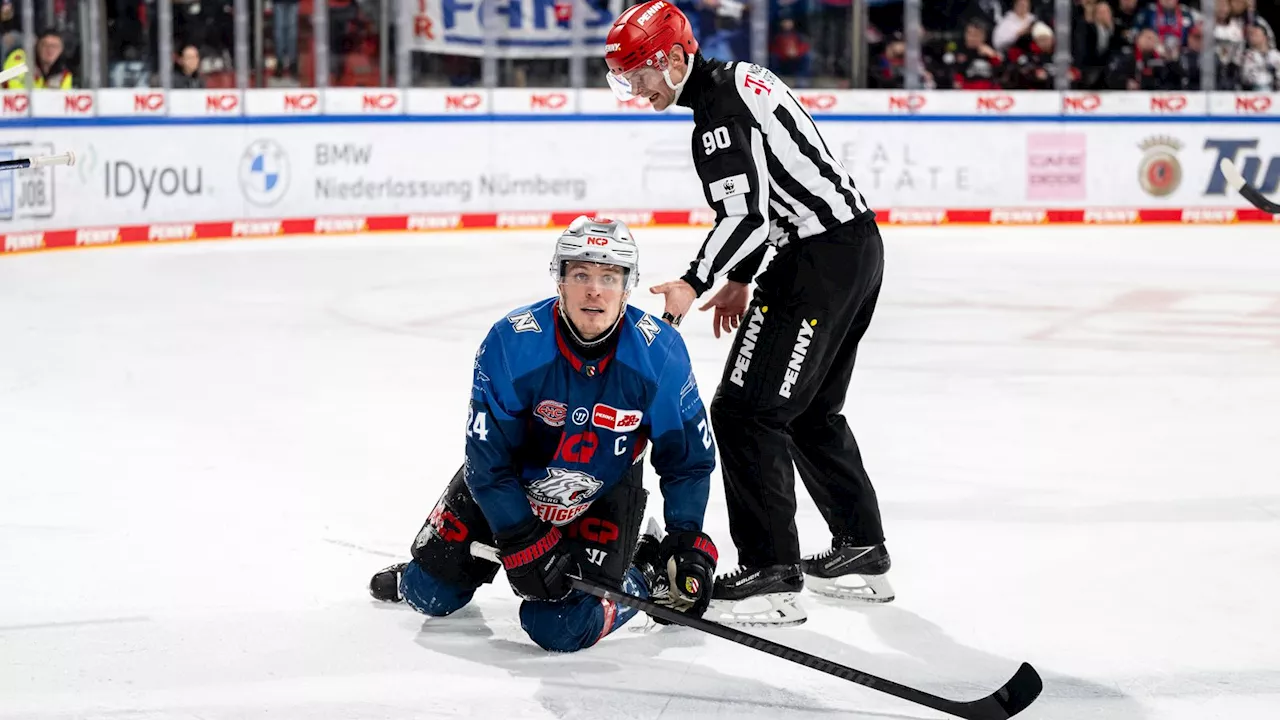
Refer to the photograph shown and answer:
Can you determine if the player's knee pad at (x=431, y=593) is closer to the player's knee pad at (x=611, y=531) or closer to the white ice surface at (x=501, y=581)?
the white ice surface at (x=501, y=581)

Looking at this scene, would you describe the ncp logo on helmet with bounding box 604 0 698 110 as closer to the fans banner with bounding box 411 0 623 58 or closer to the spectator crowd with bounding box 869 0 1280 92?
the fans banner with bounding box 411 0 623 58

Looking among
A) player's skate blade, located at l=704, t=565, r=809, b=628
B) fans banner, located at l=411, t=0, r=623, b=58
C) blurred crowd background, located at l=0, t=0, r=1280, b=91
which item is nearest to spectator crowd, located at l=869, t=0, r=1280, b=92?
blurred crowd background, located at l=0, t=0, r=1280, b=91

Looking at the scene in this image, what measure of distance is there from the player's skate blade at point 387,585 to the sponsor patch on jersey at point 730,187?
45.0 inches

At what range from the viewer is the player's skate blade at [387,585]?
4.03m

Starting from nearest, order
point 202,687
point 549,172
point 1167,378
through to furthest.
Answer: point 202,687, point 1167,378, point 549,172

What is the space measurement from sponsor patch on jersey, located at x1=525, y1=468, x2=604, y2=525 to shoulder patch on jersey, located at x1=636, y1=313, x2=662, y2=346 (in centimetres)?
34

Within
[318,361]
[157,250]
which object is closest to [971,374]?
[318,361]

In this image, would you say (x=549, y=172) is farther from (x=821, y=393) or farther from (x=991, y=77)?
(x=821, y=393)

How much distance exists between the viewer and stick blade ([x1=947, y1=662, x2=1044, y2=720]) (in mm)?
3295

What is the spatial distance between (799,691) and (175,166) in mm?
10143

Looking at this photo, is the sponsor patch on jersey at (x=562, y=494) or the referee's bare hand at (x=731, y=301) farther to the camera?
the referee's bare hand at (x=731, y=301)

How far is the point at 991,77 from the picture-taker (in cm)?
1513

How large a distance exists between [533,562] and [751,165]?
104 cm

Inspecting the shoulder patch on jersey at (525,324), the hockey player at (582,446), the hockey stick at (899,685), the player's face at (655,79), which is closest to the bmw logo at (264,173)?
the player's face at (655,79)
